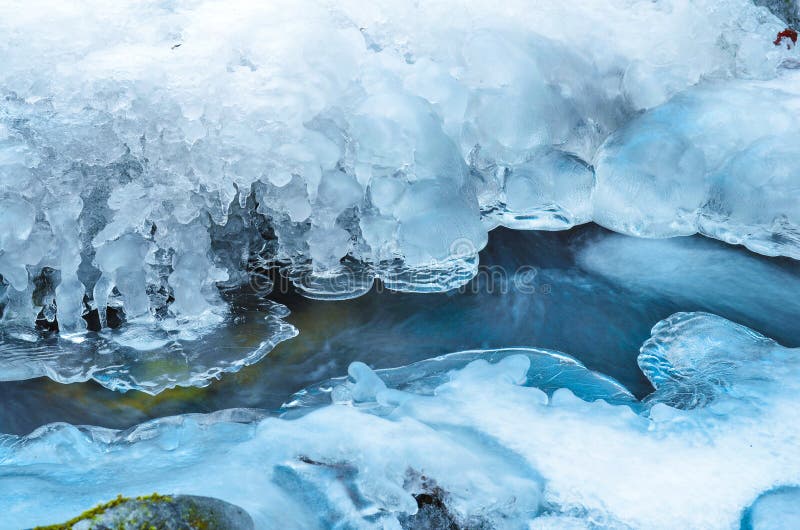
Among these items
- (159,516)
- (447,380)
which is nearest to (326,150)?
(447,380)

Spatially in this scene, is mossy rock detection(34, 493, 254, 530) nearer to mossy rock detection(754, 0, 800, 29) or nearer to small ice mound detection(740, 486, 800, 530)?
small ice mound detection(740, 486, 800, 530)

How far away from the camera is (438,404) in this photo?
3.05 meters

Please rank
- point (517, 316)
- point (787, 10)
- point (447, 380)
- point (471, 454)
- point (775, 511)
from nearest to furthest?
point (775, 511)
point (471, 454)
point (447, 380)
point (517, 316)
point (787, 10)

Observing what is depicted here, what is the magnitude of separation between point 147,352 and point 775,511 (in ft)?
8.98

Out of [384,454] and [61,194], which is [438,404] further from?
[61,194]

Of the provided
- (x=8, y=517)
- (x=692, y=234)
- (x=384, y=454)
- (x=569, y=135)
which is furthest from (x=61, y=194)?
(x=692, y=234)

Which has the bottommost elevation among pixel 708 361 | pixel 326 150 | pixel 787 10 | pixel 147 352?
pixel 147 352

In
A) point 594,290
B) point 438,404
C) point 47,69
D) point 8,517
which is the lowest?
point 8,517

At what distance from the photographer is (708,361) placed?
3.32 metres

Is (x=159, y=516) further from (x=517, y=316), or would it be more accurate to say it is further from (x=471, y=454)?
(x=517, y=316)

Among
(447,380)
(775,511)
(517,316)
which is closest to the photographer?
(775,511)

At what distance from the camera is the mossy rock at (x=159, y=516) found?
7.05 ft

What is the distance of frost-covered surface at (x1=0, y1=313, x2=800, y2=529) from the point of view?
2.58 m

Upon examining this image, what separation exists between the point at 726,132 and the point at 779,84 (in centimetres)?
92
